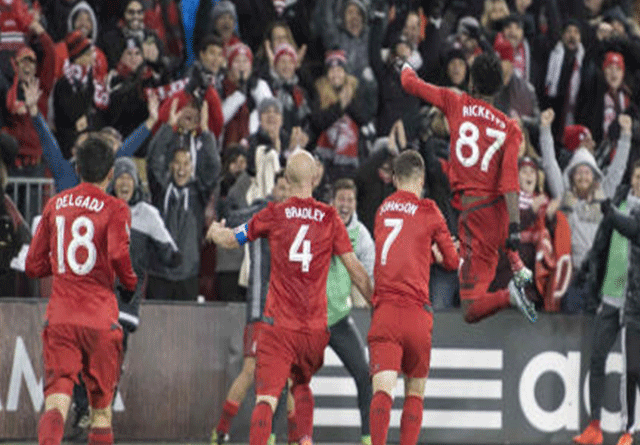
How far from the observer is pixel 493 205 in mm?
14430

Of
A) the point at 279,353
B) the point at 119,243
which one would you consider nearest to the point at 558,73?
the point at 279,353

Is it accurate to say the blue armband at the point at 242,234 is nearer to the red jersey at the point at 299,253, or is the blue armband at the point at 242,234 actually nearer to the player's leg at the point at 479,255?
the red jersey at the point at 299,253

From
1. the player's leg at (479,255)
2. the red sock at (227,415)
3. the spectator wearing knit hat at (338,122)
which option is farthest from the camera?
the spectator wearing knit hat at (338,122)

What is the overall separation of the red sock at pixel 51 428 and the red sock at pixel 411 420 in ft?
9.30

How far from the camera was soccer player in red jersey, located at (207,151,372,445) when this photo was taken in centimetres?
1239

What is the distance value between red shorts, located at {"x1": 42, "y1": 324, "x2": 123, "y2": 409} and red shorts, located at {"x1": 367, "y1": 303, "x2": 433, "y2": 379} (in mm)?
2117

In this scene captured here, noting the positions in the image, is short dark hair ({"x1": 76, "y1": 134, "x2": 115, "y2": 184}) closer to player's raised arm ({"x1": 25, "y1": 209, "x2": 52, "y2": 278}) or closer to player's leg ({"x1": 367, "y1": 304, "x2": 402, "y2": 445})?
player's raised arm ({"x1": 25, "y1": 209, "x2": 52, "y2": 278})

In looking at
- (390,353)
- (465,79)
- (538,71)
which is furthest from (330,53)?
(390,353)

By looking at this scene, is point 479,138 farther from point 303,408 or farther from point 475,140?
point 303,408

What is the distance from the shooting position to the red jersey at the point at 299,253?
40.8 feet

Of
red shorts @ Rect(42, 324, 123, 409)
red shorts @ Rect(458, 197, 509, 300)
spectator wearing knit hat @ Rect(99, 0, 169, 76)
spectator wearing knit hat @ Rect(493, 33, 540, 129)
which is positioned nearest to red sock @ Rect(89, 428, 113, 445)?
red shorts @ Rect(42, 324, 123, 409)

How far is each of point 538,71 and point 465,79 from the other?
2134mm

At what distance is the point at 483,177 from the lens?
46.9 feet

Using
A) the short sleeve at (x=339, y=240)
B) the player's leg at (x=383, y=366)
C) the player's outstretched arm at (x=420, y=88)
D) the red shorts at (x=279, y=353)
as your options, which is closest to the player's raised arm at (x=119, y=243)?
the red shorts at (x=279, y=353)
